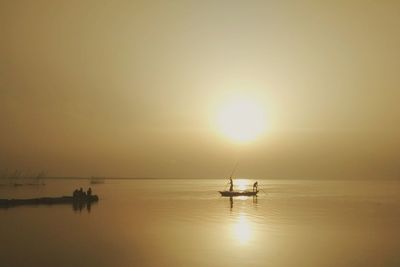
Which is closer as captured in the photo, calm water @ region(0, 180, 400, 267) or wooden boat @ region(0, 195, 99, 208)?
calm water @ region(0, 180, 400, 267)

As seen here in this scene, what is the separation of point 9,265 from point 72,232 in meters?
13.7

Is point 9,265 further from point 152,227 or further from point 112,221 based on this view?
point 112,221

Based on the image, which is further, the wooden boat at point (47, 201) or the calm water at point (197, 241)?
the wooden boat at point (47, 201)

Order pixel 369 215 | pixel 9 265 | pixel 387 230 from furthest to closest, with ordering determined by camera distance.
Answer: pixel 369 215 < pixel 387 230 < pixel 9 265

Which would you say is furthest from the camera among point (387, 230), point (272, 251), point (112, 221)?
point (112, 221)

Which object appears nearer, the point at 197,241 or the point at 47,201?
the point at 197,241

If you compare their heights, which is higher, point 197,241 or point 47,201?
point 47,201

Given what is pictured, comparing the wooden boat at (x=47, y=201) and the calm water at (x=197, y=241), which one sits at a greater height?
the wooden boat at (x=47, y=201)

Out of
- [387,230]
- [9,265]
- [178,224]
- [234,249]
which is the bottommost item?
[9,265]

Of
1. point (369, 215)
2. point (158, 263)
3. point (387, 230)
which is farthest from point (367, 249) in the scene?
point (369, 215)

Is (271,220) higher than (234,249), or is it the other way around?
(271,220)

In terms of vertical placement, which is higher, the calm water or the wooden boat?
the wooden boat

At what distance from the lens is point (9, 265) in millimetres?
24109

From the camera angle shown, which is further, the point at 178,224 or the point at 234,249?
the point at 178,224
